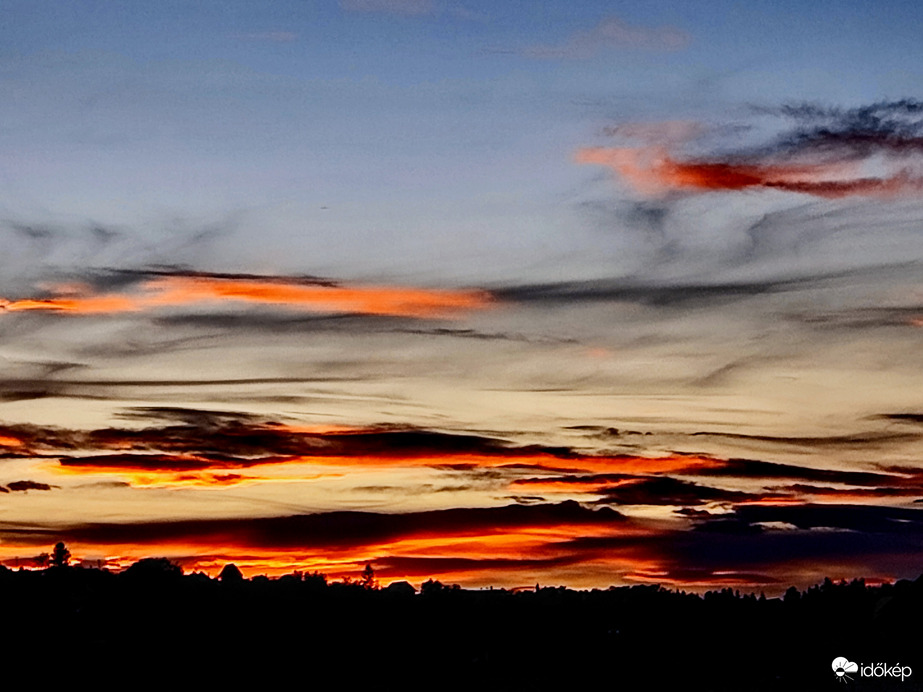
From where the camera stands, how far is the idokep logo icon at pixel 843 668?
37944 millimetres

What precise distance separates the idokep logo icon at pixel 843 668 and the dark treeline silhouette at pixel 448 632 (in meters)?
0.33

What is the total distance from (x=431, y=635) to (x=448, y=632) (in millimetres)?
753

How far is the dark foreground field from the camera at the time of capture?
1412 inches

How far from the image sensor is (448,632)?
41.0 metres

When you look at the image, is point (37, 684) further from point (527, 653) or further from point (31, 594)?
point (527, 653)

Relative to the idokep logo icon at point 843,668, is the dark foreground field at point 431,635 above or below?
above

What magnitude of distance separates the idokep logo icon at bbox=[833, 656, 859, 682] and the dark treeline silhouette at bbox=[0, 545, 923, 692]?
329 millimetres

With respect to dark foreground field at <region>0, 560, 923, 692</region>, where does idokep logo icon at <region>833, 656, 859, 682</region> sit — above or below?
below

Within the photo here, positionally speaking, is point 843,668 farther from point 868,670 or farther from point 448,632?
point 448,632

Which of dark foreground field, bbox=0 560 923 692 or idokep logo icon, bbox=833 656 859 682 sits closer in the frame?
dark foreground field, bbox=0 560 923 692

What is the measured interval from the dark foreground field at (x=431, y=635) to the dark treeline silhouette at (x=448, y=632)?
0.07m

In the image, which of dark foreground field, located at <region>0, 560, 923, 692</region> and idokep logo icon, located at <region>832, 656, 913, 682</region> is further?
idokep logo icon, located at <region>832, 656, 913, 682</region>

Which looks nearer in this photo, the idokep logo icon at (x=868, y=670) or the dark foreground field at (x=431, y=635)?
the dark foreground field at (x=431, y=635)

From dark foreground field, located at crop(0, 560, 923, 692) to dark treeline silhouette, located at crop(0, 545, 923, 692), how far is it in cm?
7
